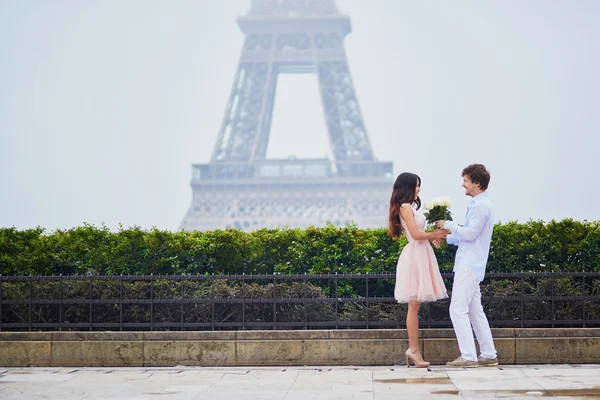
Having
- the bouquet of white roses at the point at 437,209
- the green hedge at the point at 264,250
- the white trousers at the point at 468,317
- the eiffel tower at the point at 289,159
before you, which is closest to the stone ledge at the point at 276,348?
the white trousers at the point at 468,317

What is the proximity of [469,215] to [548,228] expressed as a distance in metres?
2.08

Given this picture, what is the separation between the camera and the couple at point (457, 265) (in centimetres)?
977

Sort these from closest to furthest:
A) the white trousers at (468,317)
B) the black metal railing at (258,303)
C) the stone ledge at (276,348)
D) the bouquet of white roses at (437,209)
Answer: the white trousers at (468,317)
the bouquet of white roses at (437,209)
the stone ledge at (276,348)
the black metal railing at (258,303)

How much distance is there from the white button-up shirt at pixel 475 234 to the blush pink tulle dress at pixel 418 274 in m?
0.28

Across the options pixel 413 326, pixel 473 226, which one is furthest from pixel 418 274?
pixel 473 226

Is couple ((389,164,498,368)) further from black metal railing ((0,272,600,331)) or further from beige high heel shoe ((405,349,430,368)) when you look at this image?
black metal railing ((0,272,600,331))

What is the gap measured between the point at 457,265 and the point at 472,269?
7.7 inches

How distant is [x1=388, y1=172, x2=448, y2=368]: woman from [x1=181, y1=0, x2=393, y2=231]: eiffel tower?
6695cm

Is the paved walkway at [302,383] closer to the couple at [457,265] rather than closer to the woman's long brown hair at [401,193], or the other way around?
the couple at [457,265]

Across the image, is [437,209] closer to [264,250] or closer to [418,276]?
[418,276]

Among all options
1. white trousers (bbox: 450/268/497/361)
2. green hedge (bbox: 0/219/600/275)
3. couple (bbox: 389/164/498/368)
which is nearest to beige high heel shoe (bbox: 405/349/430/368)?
couple (bbox: 389/164/498/368)

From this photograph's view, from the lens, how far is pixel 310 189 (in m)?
82.2

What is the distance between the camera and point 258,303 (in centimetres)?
1119

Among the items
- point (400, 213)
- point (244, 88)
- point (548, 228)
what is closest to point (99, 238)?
point (400, 213)
